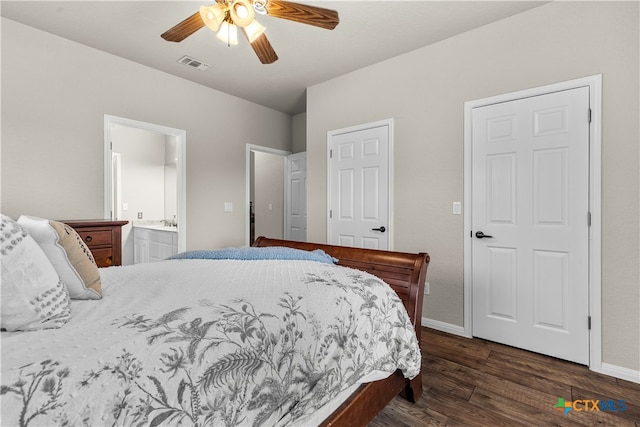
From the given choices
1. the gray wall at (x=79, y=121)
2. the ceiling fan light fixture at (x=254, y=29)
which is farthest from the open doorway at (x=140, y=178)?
the ceiling fan light fixture at (x=254, y=29)

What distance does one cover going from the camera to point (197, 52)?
300 centimetres

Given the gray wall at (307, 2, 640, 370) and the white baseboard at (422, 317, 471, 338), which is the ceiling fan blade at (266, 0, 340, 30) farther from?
the white baseboard at (422, 317, 471, 338)

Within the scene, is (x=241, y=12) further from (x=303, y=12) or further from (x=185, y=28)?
(x=185, y=28)

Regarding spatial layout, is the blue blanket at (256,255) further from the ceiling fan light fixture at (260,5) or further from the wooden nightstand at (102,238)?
the ceiling fan light fixture at (260,5)

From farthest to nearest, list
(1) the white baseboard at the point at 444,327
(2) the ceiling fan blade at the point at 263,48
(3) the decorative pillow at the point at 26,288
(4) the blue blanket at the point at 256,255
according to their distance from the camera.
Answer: (1) the white baseboard at the point at 444,327 < (2) the ceiling fan blade at the point at 263,48 < (4) the blue blanket at the point at 256,255 < (3) the decorative pillow at the point at 26,288

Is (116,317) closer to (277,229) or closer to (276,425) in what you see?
(276,425)

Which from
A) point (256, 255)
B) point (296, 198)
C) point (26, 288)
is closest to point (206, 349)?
point (26, 288)

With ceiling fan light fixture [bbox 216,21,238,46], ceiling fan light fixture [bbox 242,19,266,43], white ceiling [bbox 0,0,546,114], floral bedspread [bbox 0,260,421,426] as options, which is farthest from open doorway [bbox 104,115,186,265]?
floral bedspread [bbox 0,260,421,426]

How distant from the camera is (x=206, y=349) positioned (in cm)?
74

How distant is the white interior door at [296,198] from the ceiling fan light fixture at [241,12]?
9.47ft

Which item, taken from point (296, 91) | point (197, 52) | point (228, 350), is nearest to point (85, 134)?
point (197, 52)

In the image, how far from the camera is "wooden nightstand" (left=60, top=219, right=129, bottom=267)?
2.32 m

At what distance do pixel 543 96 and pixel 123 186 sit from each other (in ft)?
17.4

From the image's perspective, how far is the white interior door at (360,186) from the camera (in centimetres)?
321
